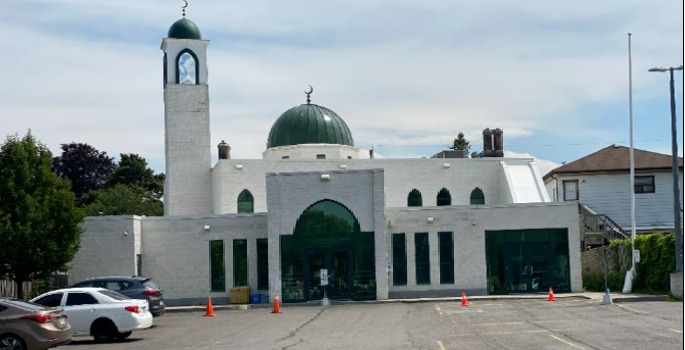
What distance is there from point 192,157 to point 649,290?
25.6m

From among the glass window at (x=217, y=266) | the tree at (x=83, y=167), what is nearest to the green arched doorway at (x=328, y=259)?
the glass window at (x=217, y=266)

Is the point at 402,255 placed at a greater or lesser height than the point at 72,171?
lesser

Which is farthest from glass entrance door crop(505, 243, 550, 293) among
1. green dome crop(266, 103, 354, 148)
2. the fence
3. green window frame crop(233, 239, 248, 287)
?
the fence

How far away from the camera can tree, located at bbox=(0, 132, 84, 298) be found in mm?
37312

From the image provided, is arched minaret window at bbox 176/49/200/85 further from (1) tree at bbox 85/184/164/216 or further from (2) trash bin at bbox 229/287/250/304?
(1) tree at bbox 85/184/164/216

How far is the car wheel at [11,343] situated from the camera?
2183 cm

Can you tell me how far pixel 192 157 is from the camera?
55344mm

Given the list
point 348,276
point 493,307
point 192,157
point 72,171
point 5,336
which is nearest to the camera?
point 5,336

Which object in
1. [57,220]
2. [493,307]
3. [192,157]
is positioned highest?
[192,157]

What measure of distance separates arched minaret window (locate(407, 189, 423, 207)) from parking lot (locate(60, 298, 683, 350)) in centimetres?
1535

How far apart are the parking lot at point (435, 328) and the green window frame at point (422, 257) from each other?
641cm

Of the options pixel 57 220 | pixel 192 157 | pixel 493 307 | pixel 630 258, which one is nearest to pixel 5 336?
pixel 57 220

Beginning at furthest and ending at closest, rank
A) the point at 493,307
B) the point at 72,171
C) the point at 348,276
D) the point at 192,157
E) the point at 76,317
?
the point at 72,171 → the point at 192,157 → the point at 348,276 → the point at 493,307 → the point at 76,317

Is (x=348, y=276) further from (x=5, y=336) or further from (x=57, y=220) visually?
(x=5, y=336)
